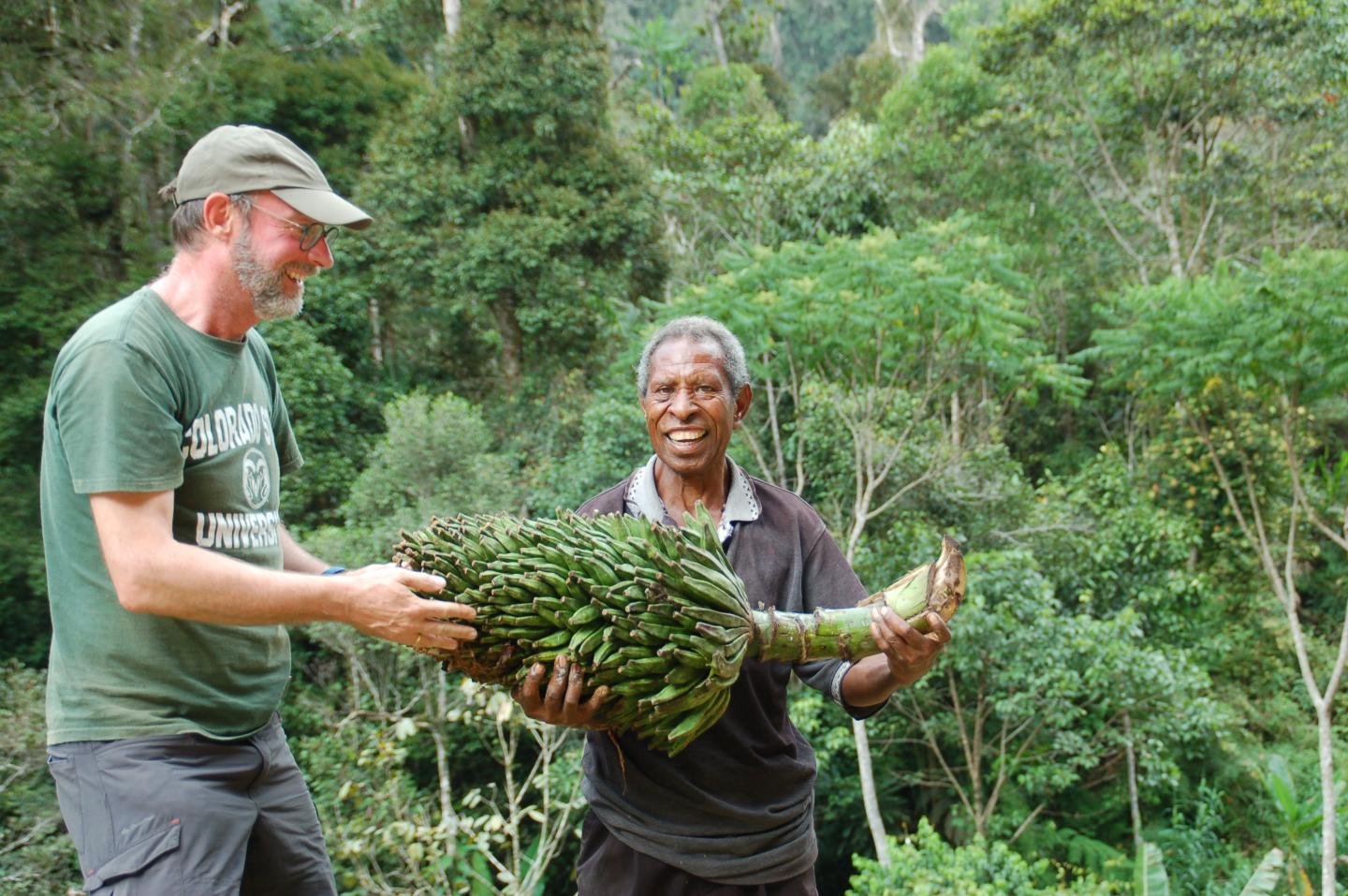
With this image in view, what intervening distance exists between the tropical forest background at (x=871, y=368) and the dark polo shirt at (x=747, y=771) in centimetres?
389

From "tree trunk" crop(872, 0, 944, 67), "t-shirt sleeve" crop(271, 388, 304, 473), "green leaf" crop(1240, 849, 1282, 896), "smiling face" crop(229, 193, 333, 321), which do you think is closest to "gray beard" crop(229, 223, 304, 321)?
"smiling face" crop(229, 193, 333, 321)

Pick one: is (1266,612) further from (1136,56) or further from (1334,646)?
(1136,56)

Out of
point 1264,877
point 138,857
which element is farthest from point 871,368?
point 138,857

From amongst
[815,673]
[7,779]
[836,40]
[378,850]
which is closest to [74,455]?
[815,673]

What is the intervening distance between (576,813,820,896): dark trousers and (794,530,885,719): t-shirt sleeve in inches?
16.6

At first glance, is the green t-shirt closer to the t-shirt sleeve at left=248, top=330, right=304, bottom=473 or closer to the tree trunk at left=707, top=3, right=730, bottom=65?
the t-shirt sleeve at left=248, top=330, right=304, bottom=473

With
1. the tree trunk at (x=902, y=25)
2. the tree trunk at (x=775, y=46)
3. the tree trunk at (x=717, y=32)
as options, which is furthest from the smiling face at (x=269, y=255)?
the tree trunk at (x=775, y=46)

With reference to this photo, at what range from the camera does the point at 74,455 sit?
186 cm

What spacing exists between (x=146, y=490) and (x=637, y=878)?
1.30 m

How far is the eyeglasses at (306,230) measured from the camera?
2.09m

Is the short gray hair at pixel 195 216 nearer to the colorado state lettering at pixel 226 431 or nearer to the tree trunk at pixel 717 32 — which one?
the colorado state lettering at pixel 226 431

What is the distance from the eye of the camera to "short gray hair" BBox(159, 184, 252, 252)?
6.77 ft

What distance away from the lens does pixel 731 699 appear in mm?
2186

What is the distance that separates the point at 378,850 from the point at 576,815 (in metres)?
2.16
